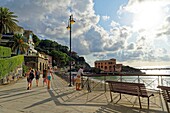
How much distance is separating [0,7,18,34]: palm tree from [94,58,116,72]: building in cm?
6035

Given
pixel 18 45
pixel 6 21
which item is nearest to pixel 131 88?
pixel 6 21

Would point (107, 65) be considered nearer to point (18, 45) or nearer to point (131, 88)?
point (18, 45)

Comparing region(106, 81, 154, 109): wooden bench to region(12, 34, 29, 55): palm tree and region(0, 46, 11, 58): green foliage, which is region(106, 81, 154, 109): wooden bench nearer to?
region(0, 46, 11, 58): green foliage

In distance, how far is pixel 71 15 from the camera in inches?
603

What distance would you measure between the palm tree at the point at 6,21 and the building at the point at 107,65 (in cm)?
6035

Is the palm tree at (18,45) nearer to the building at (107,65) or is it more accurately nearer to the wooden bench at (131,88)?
the wooden bench at (131,88)

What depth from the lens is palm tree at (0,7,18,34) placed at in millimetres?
34750

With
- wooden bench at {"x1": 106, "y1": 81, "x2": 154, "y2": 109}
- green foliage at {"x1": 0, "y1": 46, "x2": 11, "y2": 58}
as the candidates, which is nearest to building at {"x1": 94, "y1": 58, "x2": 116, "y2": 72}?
green foliage at {"x1": 0, "y1": 46, "x2": 11, "y2": 58}

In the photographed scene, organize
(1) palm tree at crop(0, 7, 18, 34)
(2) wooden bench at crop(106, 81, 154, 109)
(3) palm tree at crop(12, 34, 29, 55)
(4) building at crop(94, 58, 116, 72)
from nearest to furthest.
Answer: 1. (2) wooden bench at crop(106, 81, 154, 109)
2. (1) palm tree at crop(0, 7, 18, 34)
3. (3) palm tree at crop(12, 34, 29, 55)
4. (4) building at crop(94, 58, 116, 72)

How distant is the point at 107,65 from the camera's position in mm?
97812

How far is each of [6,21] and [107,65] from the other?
6947 centimetres

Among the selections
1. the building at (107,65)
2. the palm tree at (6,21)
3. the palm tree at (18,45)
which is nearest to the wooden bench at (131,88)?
the palm tree at (6,21)

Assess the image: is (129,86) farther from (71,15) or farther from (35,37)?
(35,37)

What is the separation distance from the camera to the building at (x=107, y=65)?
93.1m
